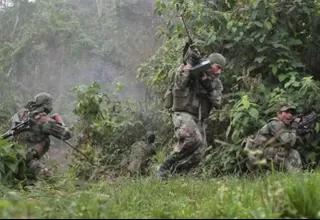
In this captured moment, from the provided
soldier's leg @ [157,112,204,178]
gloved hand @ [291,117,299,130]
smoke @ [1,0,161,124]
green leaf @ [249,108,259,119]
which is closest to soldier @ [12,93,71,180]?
soldier's leg @ [157,112,204,178]

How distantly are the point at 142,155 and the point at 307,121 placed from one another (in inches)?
135

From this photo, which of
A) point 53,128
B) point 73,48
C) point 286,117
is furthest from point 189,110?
point 73,48

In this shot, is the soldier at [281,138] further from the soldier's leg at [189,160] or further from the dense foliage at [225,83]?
the soldier's leg at [189,160]

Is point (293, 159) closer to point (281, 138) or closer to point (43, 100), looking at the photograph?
point (281, 138)

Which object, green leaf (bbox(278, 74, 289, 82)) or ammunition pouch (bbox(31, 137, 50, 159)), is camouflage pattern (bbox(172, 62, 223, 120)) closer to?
green leaf (bbox(278, 74, 289, 82))

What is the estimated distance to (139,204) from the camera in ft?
12.3

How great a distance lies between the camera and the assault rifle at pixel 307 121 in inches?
307

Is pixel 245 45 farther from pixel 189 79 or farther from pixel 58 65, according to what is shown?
pixel 58 65

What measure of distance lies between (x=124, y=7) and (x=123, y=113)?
15.2 m

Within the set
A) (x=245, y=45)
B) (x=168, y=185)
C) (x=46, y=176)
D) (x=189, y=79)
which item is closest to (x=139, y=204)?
(x=168, y=185)

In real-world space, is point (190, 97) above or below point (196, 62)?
below

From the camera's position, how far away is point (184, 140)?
22.3 feet

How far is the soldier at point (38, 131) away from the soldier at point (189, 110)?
1912 millimetres

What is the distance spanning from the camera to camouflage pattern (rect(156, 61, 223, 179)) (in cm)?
679
